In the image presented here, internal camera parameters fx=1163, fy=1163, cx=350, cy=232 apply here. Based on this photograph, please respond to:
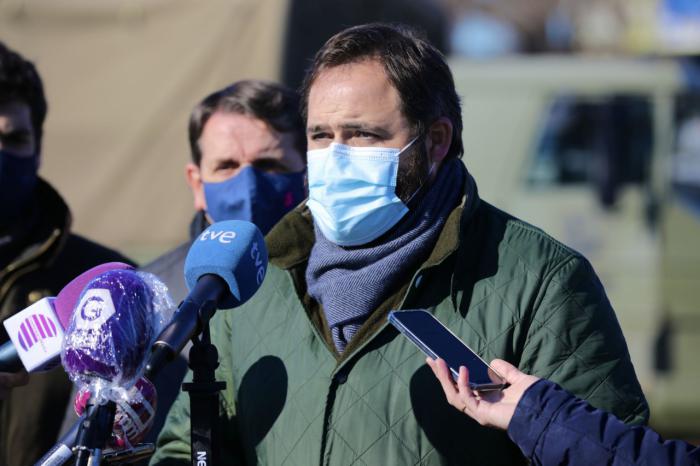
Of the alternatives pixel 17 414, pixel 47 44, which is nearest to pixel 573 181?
pixel 47 44

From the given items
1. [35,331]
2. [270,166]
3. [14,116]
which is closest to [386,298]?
[35,331]

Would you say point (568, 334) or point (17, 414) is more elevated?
point (568, 334)

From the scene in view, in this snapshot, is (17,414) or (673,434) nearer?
(17,414)

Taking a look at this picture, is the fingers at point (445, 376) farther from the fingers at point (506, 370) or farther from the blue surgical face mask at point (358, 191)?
the blue surgical face mask at point (358, 191)

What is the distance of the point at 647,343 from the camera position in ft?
28.0

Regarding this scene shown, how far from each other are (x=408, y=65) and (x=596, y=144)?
6.44 meters

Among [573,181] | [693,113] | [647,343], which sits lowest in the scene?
[647,343]

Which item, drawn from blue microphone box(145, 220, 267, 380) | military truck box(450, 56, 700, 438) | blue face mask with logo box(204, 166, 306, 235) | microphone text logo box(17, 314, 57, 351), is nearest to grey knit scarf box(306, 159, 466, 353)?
blue microphone box(145, 220, 267, 380)

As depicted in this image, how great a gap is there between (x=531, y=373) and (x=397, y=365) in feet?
0.97

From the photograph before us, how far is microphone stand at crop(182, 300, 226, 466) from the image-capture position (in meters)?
2.36

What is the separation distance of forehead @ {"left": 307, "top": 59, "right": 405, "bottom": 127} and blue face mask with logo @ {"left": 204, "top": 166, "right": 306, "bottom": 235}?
1.05m

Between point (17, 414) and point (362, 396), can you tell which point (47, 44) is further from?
point (362, 396)

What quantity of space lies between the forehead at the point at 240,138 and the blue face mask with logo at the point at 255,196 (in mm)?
93

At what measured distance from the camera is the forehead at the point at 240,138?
3848mm
